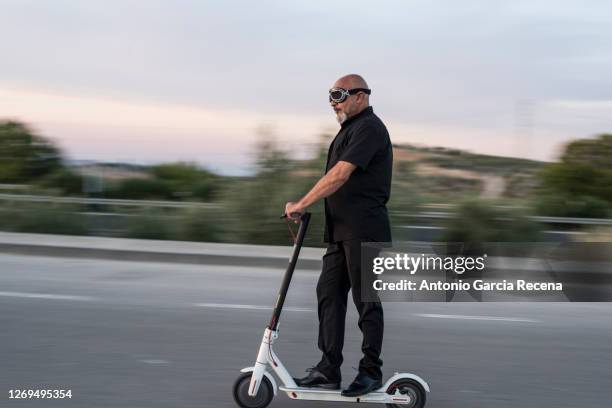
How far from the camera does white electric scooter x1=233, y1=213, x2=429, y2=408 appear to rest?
14.6ft

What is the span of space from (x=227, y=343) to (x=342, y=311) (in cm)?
191

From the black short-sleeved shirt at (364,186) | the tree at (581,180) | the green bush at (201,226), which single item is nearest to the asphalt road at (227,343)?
the black short-sleeved shirt at (364,186)

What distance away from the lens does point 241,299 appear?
8.04 m

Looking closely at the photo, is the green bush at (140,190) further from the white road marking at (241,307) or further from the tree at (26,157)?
the white road marking at (241,307)

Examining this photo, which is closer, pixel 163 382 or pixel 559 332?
pixel 163 382

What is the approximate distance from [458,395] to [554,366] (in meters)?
1.07

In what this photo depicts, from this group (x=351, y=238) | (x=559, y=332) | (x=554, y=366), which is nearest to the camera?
(x=351, y=238)

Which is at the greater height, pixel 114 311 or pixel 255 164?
pixel 255 164

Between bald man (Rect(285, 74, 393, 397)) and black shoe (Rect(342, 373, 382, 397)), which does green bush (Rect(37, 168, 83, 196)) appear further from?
black shoe (Rect(342, 373, 382, 397))

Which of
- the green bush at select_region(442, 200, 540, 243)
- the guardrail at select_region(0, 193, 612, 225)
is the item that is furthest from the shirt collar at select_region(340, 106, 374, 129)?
the green bush at select_region(442, 200, 540, 243)

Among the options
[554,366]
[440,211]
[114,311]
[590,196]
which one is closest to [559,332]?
[554,366]

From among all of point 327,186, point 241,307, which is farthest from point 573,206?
point 327,186

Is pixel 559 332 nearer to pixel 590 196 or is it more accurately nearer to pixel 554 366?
pixel 554 366

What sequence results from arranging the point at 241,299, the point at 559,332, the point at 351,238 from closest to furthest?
the point at 351,238 < the point at 559,332 < the point at 241,299
